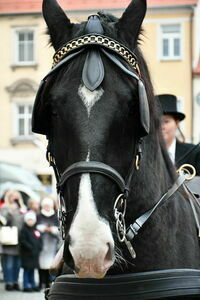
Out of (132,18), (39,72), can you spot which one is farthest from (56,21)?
(39,72)

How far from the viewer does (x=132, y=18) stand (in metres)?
4.00

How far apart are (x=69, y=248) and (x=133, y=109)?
0.78m

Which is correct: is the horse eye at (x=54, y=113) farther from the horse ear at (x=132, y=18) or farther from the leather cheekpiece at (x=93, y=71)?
the horse ear at (x=132, y=18)

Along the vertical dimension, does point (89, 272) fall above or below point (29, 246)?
above

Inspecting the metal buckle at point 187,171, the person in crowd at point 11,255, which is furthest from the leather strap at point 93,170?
the person in crowd at point 11,255

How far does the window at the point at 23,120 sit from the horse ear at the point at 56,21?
34.2 m

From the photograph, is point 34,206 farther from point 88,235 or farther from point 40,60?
point 40,60

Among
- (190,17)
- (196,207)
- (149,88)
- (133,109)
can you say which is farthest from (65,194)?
(190,17)

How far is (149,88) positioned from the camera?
4160 millimetres

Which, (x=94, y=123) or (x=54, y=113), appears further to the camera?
(x=54, y=113)

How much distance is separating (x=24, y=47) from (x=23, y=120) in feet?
12.0

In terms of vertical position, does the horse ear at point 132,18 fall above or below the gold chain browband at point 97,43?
above

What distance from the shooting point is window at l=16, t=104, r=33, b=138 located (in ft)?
126

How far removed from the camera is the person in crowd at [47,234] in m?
16.0
